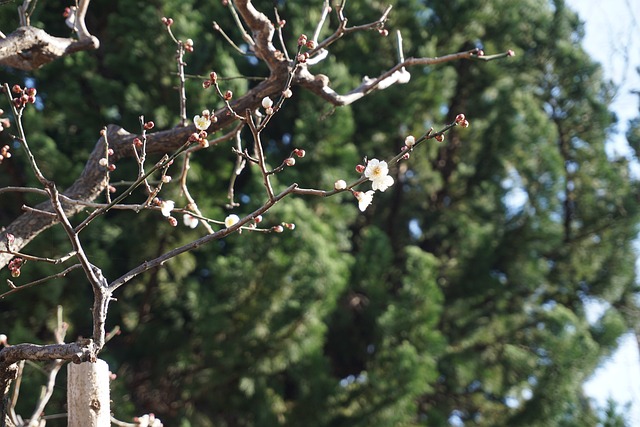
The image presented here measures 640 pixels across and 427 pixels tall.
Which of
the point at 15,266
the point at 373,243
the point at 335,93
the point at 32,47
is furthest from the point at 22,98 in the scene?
the point at 373,243

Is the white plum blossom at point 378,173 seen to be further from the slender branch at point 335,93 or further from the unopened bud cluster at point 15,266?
the unopened bud cluster at point 15,266

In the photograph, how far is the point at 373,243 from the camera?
4684mm

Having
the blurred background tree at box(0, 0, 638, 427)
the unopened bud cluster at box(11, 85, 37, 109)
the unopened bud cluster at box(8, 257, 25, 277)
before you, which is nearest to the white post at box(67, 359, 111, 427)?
the unopened bud cluster at box(8, 257, 25, 277)

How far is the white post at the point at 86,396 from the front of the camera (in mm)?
1538

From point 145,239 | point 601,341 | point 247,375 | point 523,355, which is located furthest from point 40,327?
point 601,341

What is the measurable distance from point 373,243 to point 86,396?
324 centimetres

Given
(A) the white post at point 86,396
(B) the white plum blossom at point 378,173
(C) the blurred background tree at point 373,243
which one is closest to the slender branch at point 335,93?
(B) the white plum blossom at point 378,173

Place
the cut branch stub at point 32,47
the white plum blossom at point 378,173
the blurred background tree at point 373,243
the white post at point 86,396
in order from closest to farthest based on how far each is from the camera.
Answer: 1. the white post at point 86,396
2. the white plum blossom at point 378,173
3. the cut branch stub at point 32,47
4. the blurred background tree at point 373,243

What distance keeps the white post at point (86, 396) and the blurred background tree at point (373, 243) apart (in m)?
2.03

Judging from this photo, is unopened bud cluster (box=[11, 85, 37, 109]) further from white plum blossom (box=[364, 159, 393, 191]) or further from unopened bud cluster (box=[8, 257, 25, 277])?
white plum blossom (box=[364, 159, 393, 191])

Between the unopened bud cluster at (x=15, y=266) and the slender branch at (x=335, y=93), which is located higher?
the slender branch at (x=335, y=93)

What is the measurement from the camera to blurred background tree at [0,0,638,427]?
4031 millimetres

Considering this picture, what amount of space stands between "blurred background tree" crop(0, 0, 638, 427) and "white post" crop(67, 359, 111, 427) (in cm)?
203

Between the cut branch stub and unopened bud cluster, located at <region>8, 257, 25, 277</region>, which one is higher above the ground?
the cut branch stub
